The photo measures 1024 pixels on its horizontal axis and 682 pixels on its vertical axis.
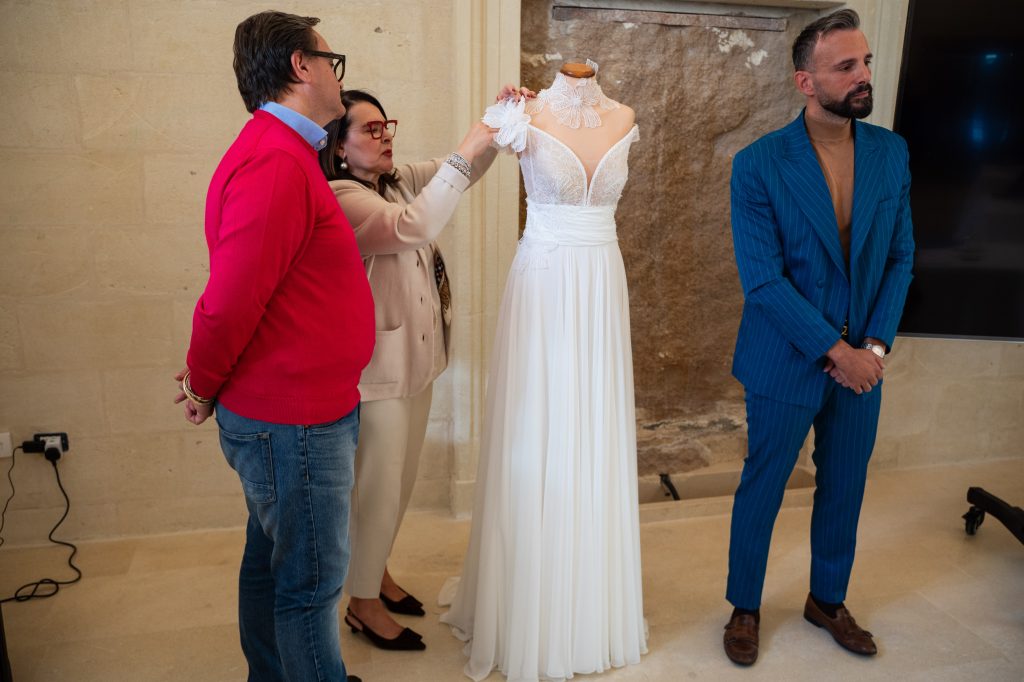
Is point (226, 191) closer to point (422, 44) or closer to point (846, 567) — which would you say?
point (422, 44)

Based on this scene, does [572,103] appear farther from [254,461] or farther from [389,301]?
[254,461]

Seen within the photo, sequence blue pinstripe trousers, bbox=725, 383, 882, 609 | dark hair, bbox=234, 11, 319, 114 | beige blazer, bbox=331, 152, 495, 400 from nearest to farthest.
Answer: dark hair, bbox=234, 11, 319, 114 → beige blazer, bbox=331, 152, 495, 400 → blue pinstripe trousers, bbox=725, 383, 882, 609

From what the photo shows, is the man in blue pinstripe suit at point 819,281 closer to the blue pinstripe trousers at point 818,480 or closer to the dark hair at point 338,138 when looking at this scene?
the blue pinstripe trousers at point 818,480

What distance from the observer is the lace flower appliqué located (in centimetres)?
204

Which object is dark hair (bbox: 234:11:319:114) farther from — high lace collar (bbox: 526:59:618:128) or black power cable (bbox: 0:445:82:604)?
black power cable (bbox: 0:445:82:604)

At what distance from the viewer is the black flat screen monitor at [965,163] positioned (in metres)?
2.81

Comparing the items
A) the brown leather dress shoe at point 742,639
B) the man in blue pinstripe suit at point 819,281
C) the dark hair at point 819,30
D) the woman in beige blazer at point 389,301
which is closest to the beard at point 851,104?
the man in blue pinstripe suit at point 819,281

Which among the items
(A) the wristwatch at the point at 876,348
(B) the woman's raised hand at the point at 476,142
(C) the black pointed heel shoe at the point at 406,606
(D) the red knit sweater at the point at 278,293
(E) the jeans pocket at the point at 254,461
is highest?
(B) the woman's raised hand at the point at 476,142

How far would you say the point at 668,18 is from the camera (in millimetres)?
3318

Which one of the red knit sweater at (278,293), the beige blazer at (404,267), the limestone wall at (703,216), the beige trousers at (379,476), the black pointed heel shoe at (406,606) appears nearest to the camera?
the red knit sweater at (278,293)

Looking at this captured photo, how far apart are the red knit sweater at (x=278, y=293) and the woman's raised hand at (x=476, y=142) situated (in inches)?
17.9

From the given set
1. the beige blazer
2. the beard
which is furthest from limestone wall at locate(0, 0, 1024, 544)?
the beard

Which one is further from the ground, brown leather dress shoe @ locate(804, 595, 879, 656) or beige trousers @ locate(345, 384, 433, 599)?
beige trousers @ locate(345, 384, 433, 599)

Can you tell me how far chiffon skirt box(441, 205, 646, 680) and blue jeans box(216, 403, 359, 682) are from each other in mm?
532
